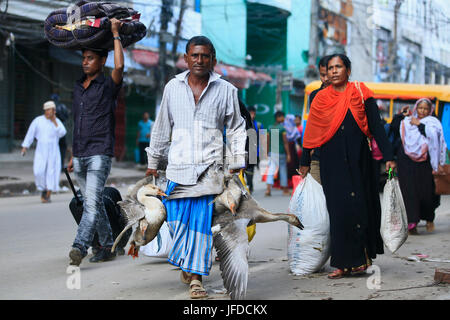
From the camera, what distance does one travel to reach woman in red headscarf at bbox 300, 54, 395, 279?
5.29m

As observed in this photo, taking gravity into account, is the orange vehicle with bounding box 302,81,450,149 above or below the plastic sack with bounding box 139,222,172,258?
above

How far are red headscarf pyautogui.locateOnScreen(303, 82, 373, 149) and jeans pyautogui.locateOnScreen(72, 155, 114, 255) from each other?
1746 mm

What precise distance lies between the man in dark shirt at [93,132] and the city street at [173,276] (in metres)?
0.50

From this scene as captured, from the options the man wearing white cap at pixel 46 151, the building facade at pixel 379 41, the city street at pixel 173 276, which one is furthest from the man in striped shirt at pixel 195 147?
the building facade at pixel 379 41

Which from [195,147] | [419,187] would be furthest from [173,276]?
[419,187]

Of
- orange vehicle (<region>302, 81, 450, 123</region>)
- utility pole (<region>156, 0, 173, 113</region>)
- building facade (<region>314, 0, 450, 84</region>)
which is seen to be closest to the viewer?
orange vehicle (<region>302, 81, 450, 123</region>)

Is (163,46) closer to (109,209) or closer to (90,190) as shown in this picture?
(109,209)

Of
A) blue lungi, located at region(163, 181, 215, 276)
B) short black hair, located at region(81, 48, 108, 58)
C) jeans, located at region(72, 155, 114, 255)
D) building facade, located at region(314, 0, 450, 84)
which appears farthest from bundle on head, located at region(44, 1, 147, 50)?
building facade, located at region(314, 0, 450, 84)

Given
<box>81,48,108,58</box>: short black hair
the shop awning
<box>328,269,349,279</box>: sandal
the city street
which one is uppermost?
the shop awning

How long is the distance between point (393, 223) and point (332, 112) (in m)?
1.00

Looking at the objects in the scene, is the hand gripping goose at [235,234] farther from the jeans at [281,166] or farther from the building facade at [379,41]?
the building facade at [379,41]

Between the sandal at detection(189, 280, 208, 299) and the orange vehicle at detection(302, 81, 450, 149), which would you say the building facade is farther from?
the sandal at detection(189, 280, 208, 299)

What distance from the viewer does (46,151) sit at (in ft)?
39.2

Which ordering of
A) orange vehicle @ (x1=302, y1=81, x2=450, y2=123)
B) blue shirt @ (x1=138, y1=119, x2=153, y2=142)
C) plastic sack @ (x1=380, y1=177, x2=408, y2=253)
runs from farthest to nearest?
blue shirt @ (x1=138, y1=119, x2=153, y2=142) < orange vehicle @ (x1=302, y1=81, x2=450, y2=123) < plastic sack @ (x1=380, y1=177, x2=408, y2=253)
